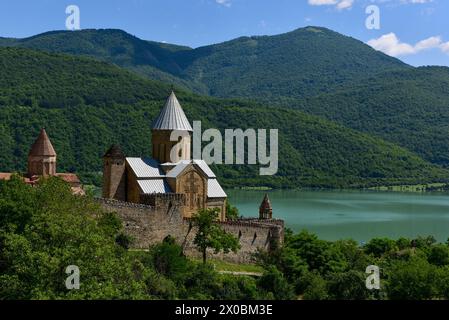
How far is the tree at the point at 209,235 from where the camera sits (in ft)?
83.6

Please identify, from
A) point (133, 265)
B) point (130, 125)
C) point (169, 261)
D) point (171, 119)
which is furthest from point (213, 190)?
point (130, 125)

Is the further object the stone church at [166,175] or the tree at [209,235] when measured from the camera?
the stone church at [166,175]

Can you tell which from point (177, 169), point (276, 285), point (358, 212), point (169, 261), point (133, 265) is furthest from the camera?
point (358, 212)

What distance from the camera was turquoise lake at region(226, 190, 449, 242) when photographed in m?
52.0

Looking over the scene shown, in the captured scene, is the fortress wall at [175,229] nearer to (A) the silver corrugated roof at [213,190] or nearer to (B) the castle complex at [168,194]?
(B) the castle complex at [168,194]

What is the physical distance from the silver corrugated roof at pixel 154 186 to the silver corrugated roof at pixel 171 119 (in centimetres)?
301

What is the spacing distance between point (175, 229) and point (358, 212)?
4528 cm

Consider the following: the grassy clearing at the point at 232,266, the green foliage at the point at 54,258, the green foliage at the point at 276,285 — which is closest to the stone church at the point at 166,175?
the grassy clearing at the point at 232,266

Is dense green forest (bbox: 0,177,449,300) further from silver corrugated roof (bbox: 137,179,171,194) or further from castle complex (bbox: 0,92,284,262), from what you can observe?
silver corrugated roof (bbox: 137,179,171,194)

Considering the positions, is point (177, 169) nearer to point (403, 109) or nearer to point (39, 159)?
point (39, 159)

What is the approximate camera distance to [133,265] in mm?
20312

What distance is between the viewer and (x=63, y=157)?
91.8m
